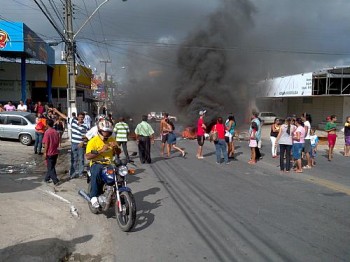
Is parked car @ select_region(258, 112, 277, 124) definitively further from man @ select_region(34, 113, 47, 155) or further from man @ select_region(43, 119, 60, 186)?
man @ select_region(43, 119, 60, 186)

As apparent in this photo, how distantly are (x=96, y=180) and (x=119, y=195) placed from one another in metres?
0.60

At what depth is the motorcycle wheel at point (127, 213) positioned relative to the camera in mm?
5242

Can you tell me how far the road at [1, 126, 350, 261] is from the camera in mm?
4578

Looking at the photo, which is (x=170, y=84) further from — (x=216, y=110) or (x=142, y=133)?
(x=142, y=133)

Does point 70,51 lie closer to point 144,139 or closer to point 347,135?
point 144,139

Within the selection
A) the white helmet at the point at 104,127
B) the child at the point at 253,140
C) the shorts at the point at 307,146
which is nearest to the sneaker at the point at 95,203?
the white helmet at the point at 104,127

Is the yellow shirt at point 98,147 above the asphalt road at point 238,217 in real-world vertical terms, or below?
above

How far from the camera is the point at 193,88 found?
30000 mm

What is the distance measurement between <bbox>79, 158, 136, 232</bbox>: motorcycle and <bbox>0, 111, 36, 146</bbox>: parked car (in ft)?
39.8

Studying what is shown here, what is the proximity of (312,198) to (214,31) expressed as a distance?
25.2m

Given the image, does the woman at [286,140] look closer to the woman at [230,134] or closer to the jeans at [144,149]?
the woman at [230,134]

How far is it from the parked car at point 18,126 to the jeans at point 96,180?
1203 cm

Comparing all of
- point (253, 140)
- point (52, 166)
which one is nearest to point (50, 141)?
point (52, 166)

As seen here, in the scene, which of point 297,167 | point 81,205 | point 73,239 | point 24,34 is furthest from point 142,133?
point 24,34
